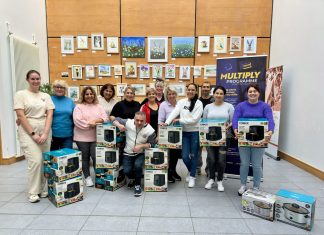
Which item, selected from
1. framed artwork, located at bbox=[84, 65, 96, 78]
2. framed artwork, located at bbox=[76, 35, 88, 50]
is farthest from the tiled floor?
framed artwork, located at bbox=[76, 35, 88, 50]

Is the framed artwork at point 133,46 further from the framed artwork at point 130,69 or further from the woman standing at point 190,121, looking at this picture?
the woman standing at point 190,121

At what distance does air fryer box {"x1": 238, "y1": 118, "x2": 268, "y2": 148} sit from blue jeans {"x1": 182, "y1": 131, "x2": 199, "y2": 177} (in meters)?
0.66

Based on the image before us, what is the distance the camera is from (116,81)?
5.39m

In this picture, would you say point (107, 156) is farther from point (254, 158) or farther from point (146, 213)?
point (254, 158)

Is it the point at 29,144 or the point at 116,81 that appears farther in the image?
the point at 116,81

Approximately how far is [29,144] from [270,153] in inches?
181

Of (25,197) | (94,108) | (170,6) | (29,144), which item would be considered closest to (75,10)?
(170,6)

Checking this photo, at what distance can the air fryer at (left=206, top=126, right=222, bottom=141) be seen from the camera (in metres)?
2.88

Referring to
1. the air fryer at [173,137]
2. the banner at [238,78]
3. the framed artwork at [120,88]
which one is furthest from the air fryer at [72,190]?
the framed artwork at [120,88]

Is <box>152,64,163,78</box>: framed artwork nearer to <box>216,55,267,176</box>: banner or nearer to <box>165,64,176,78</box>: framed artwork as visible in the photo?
<box>165,64,176,78</box>: framed artwork

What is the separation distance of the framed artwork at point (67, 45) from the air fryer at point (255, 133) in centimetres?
450

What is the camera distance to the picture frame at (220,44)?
5.21 m

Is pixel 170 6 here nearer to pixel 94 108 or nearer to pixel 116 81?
pixel 116 81

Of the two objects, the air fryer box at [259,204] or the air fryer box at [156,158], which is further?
the air fryer box at [156,158]
